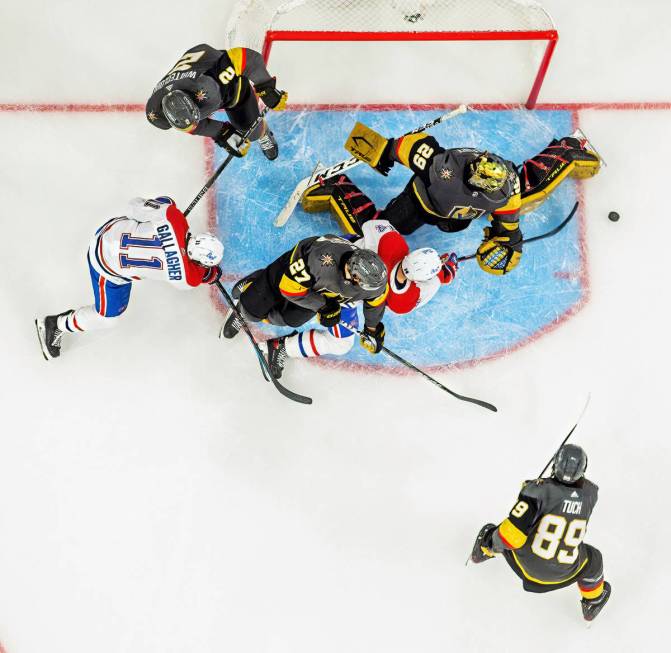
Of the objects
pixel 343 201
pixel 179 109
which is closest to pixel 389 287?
pixel 343 201

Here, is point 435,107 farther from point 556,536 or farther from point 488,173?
point 556,536

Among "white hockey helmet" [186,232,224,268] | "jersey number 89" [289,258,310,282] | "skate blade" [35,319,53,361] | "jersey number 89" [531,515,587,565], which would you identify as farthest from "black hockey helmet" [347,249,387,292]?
"skate blade" [35,319,53,361]

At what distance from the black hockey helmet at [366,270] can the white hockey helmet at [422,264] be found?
42 centimetres

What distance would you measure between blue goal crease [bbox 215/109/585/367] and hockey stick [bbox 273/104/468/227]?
9cm

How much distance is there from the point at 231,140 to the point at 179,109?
2.13 feet

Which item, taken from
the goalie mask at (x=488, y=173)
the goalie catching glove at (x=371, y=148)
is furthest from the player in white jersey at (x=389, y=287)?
the goalie mask at (x=488, y=173)

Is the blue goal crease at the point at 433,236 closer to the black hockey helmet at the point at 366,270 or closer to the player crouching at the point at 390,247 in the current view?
the player crouching at the point at 390,247

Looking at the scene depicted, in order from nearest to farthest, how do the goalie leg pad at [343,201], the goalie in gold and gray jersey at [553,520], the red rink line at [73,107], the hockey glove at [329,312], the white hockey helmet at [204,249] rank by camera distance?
the goalie in gold and gray jersey at [553,520] < the white hockey helmet at [204,249] < the hockey glove at [329,312] < the goalie leg pad at [343,201] < the red rink line at [73,107]

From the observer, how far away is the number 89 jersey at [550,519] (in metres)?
4.54

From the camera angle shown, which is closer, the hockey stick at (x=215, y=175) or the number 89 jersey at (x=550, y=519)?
the number 89 jersey at (x=550, y=519)

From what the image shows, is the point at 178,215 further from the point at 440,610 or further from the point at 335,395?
the point at 440,610

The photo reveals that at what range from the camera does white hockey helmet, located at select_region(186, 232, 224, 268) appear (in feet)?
15.2

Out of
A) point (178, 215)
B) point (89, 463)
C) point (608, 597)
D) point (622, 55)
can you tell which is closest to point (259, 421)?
point (89, 463)

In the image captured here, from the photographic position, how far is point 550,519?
454cm
